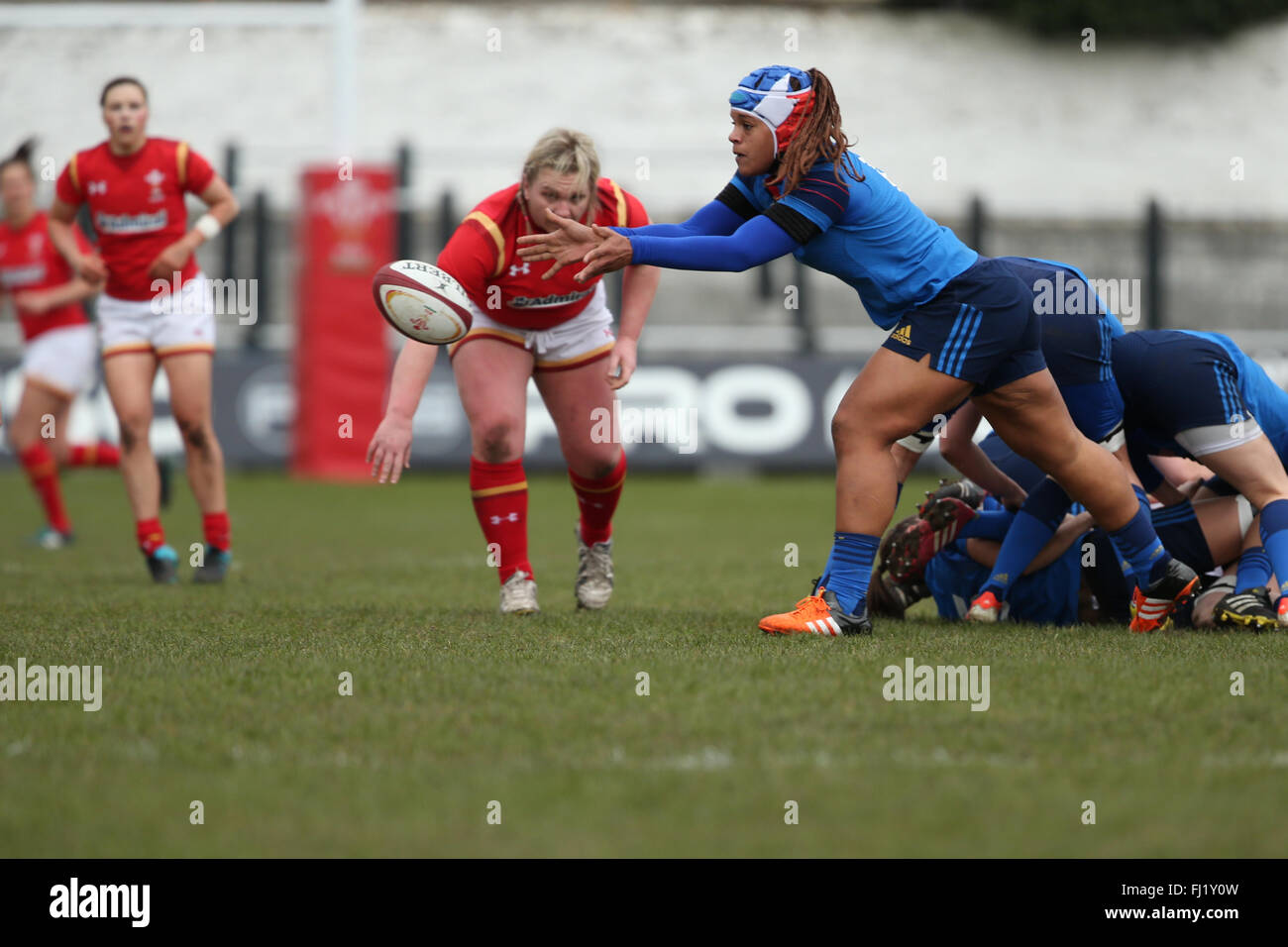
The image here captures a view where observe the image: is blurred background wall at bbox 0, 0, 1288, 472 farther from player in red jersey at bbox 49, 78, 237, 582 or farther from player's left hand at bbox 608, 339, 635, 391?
player's left hand at bbox 608, 339, 635, 391

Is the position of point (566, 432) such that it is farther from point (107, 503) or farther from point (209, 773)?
point (107, 503)

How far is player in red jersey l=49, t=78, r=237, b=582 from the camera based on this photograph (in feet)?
23.5

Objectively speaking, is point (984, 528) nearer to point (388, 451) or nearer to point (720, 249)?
point (720, 249)

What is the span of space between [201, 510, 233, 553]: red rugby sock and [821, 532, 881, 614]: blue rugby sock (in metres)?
3.56

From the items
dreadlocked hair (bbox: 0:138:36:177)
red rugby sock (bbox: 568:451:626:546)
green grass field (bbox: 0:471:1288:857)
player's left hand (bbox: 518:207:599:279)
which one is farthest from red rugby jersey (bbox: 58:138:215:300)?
player's left hand (bbox: 518:207:599:279)

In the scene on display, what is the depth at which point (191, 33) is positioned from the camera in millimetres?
30781

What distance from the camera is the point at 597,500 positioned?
620cm

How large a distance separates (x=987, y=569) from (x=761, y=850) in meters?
3.19

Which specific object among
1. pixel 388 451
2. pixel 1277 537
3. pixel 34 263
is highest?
pixel 34 263

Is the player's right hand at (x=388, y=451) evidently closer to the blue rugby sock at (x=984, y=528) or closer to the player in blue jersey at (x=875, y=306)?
the player in blue jersey at (x=875, y=306)

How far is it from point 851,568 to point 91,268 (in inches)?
159

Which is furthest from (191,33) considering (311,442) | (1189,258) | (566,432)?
(566,432)

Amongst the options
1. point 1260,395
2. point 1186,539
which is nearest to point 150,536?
point 1186,539

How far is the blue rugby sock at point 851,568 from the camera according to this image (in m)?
5.00
